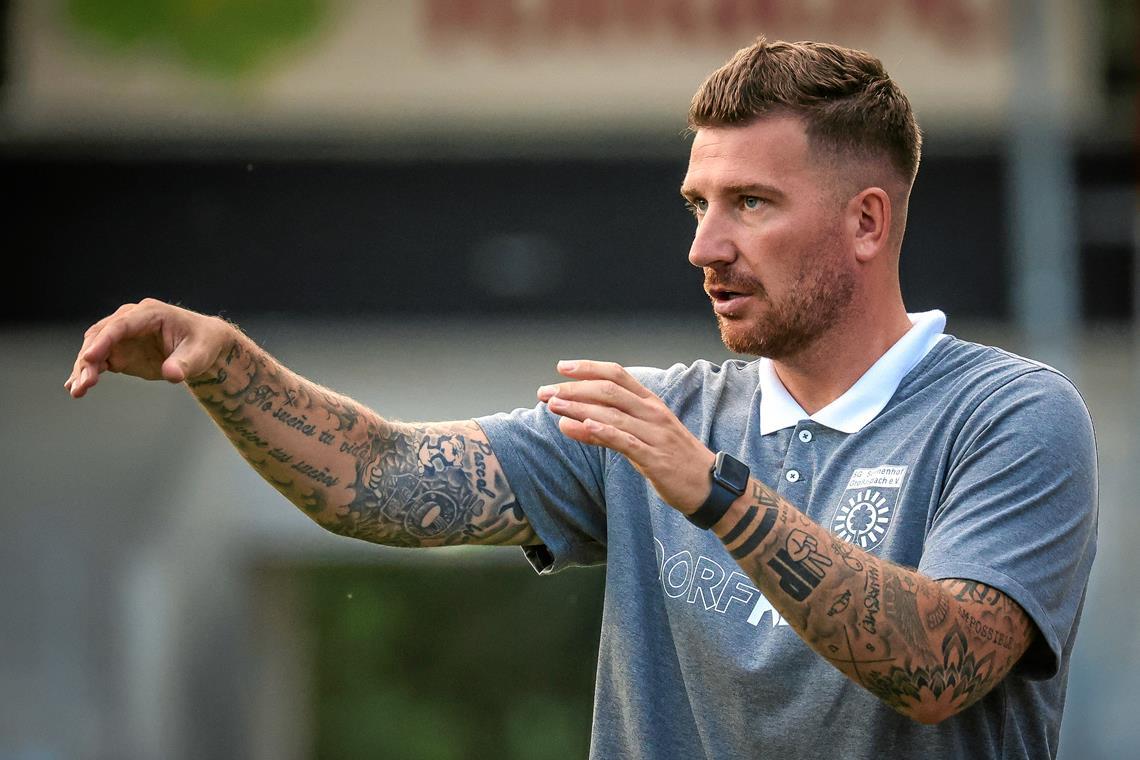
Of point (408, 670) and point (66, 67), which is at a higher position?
point (66, 67)

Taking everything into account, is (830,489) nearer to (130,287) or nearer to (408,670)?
(408,670)

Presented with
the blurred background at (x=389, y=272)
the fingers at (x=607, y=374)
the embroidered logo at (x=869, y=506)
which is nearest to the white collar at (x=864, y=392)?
the embroidered logo at (x=869, y=506)

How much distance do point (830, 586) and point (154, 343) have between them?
45.5 inches

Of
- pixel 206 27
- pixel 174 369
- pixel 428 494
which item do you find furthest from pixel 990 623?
pixel 206 27

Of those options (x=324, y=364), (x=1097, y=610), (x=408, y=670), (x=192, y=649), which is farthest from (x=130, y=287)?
(x=1097, y=610)

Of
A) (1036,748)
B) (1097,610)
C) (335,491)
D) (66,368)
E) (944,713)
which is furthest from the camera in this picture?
(66,368)

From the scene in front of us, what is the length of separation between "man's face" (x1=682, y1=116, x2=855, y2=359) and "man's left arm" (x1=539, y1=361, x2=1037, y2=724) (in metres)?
0.51

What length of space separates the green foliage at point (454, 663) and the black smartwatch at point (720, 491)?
5239 mm

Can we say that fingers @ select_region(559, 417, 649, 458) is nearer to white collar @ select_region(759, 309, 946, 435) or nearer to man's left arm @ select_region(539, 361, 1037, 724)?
man's left arm @ select_region(539, 361, 1037, 724)

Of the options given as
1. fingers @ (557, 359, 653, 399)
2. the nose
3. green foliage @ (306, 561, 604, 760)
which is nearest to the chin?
the nose

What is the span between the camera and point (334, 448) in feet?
9.23

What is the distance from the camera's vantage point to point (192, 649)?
7539 millimetres

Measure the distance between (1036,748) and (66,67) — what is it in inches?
259

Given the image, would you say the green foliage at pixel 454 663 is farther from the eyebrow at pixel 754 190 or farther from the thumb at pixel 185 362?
the thumb at pixel 185 362
